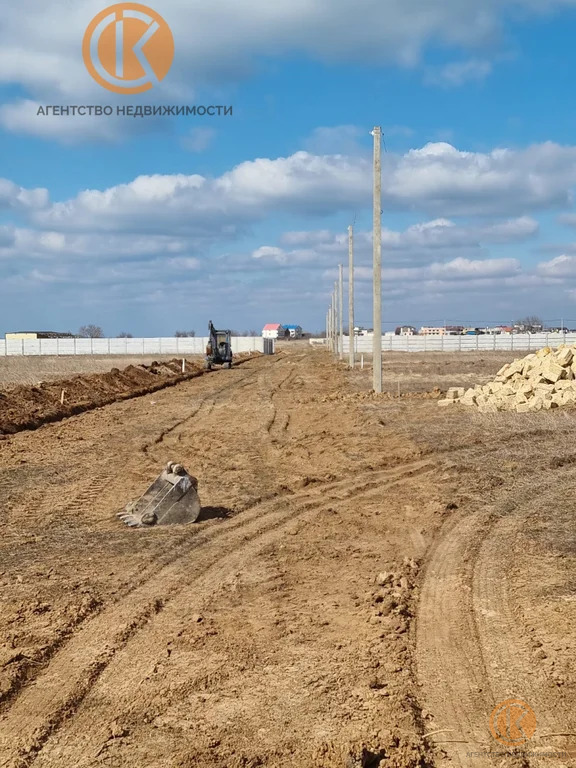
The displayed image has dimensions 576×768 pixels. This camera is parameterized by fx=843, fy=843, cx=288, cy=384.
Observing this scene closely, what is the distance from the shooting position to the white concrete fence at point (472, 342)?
274ft

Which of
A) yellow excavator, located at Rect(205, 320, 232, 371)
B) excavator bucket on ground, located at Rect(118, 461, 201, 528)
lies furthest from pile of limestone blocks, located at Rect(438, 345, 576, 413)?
yellow excavator, located at Rect(205, 320, 232, 371)

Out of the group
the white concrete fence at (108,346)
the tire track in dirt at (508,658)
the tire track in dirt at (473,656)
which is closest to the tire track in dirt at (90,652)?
the tire track in dirt at (473,656)

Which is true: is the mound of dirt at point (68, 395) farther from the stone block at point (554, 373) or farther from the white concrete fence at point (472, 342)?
the white concrete fence at point (472, 342)

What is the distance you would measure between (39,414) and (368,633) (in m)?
18.6

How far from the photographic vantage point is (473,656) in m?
5.65

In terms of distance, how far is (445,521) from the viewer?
33.1 ft

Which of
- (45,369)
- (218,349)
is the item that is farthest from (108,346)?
(218,349)

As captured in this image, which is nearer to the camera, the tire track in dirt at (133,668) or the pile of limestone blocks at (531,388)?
the tire track in dirt at (133,668)

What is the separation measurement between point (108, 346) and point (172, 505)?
92.6 m

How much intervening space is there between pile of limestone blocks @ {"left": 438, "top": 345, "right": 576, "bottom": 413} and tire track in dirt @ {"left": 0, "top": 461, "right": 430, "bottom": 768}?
1304 cm

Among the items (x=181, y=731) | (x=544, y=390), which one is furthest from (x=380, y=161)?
(x=181, y=731)

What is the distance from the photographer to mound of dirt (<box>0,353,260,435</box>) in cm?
2245

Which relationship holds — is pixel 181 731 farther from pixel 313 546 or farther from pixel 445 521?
pixel 445 521

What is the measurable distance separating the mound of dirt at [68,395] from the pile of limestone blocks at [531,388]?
11021 mm
